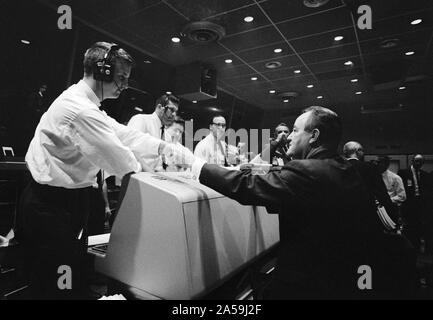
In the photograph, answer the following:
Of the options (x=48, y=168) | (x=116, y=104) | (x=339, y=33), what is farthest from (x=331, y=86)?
(x=48, y=168)

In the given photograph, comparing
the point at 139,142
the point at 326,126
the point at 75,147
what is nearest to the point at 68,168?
the point at 75,147

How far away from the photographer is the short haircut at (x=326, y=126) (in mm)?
1229

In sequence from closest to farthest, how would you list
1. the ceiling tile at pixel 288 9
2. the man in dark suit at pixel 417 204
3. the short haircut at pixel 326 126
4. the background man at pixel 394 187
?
1. the short haircut at pixel 326 126
2. the ceiling tile at pixel 288 9
3. the man in dark suit at pixel 417 204
4. the background man at pixel 394 187

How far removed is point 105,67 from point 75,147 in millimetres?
441

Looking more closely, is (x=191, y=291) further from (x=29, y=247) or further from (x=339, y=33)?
(x=339, y=33)

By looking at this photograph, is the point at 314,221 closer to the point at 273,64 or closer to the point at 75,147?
the point at 75,147

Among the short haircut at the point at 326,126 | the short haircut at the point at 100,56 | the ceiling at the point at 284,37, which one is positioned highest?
the ceiling at the point at 284,37

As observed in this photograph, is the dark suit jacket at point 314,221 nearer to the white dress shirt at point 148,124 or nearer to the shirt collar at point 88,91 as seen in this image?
the shirt collar at point 88,91

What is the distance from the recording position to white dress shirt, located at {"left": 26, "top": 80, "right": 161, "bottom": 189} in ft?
3.63

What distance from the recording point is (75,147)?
118 centimetres

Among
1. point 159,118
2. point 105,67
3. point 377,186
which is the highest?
point 159,118

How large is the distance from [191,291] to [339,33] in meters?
4.91

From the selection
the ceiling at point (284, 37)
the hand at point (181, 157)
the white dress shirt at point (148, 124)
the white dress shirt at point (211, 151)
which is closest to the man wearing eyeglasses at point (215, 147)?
the white dress shirt at point (211, 151)

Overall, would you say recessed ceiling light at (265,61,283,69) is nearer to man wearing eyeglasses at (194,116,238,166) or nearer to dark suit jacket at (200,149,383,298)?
man wearing eyeglasses at (194,116,238,166)
